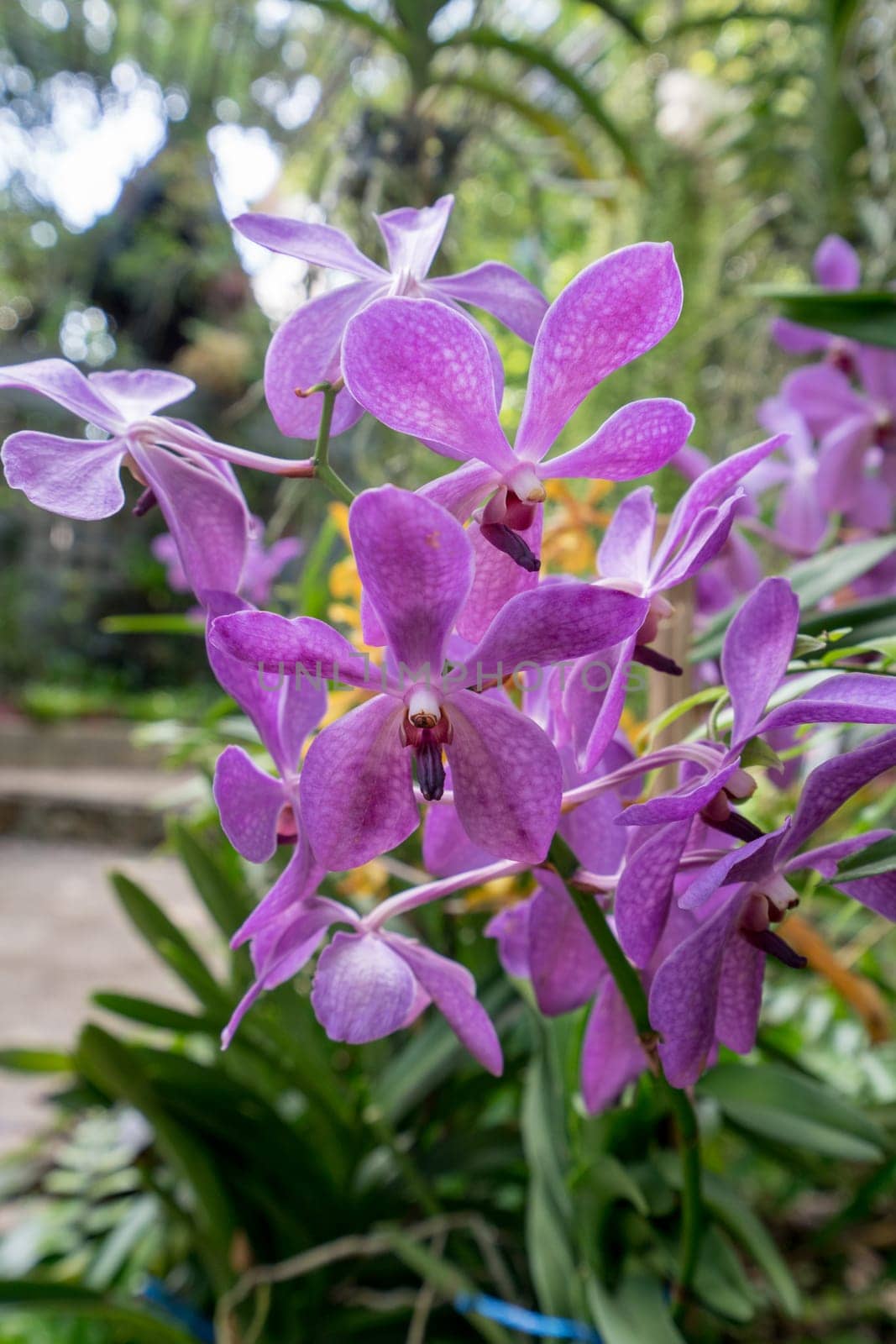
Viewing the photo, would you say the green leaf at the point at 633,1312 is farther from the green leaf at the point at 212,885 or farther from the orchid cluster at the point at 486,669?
the green leaf at the point at 212,885

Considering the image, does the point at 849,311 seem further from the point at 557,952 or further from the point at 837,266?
the point at 557,952

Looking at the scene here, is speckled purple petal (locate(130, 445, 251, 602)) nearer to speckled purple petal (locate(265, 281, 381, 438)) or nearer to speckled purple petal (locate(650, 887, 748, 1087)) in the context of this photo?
speckled purple petal (locate(265, 281, 381, 438))

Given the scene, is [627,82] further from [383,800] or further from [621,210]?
[383,800]

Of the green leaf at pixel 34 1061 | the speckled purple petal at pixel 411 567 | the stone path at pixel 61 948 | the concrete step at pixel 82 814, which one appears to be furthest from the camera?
the concrete step at pixel 82 814

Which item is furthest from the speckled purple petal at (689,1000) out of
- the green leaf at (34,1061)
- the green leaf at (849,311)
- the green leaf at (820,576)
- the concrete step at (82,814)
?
the concrete step at (82,814)

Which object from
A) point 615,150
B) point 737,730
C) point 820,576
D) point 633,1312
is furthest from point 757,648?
point 615,150

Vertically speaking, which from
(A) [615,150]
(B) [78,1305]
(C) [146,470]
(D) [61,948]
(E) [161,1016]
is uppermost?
(A) [615,150]
